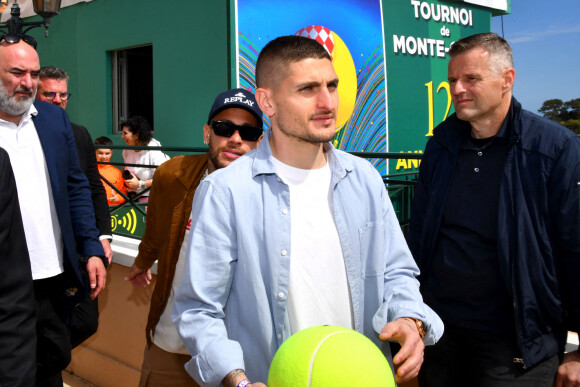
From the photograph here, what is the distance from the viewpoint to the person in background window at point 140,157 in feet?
23.0

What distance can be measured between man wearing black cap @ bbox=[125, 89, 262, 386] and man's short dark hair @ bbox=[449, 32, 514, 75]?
1.10 meters

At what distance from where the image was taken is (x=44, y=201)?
9.93 feet

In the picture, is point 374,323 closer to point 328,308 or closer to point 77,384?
point 328,308

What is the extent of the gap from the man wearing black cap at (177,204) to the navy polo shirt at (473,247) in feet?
3.50

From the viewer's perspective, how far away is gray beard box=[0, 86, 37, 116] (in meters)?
2.96

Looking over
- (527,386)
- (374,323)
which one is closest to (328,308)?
(374,323)

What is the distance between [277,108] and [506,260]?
1.29m

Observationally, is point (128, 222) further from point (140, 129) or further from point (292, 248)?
point (292, 248)

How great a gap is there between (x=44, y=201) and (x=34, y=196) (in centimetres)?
6

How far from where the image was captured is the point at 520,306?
2439 millimetres

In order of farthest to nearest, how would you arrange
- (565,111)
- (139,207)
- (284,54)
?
(565,111) → (139,207) → (284,54)

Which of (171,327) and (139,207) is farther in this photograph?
(139,207)

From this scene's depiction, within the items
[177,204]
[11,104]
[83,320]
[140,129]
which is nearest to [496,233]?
[177,204]

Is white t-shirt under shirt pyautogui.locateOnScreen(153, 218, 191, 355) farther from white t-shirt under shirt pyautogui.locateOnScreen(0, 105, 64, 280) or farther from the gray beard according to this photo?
the gray beard
